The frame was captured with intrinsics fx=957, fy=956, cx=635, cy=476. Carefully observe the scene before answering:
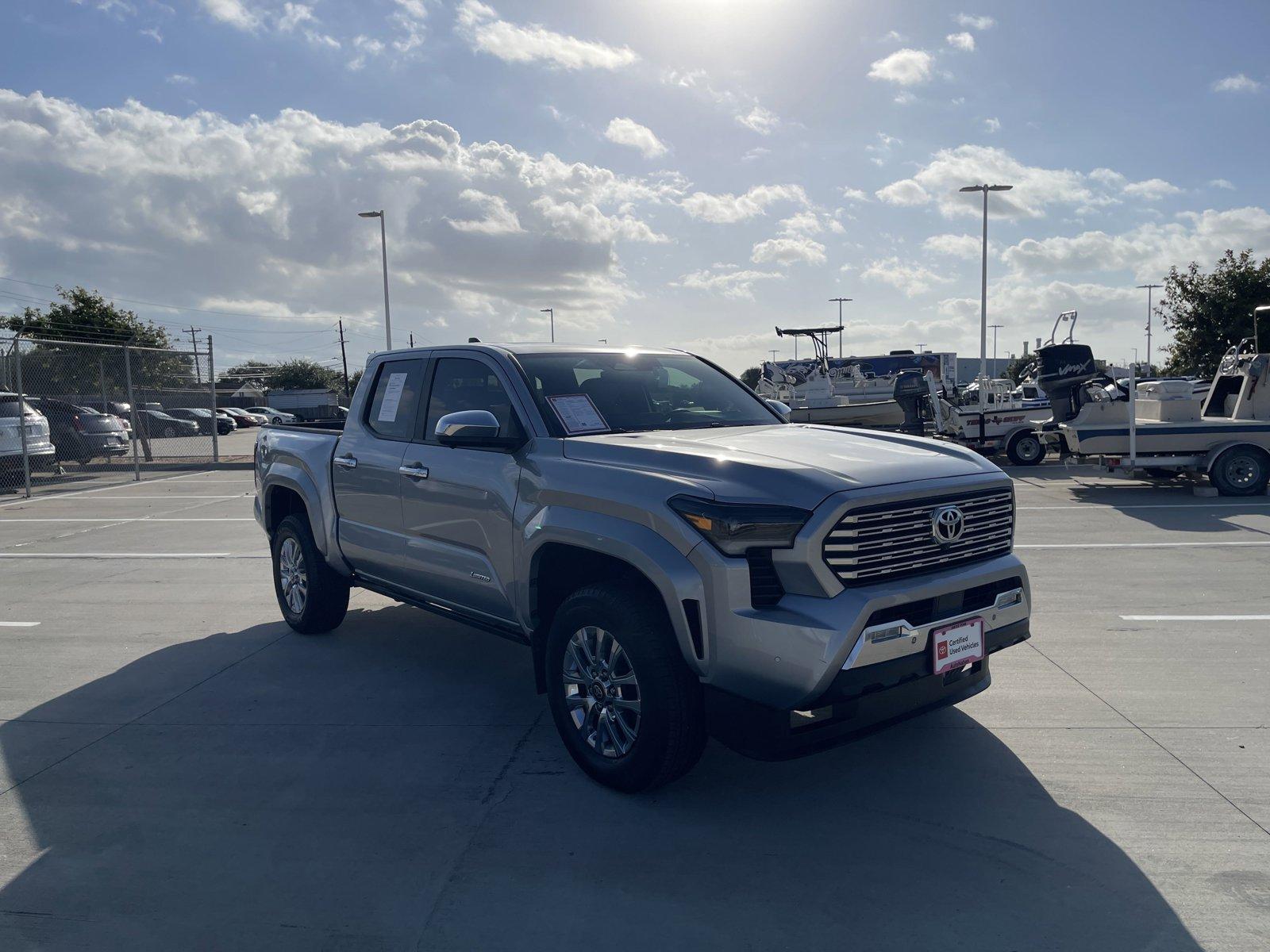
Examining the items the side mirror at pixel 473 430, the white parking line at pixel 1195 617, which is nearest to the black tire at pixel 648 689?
the side mirror at pixel 473 430

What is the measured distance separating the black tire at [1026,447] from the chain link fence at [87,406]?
1672 cm

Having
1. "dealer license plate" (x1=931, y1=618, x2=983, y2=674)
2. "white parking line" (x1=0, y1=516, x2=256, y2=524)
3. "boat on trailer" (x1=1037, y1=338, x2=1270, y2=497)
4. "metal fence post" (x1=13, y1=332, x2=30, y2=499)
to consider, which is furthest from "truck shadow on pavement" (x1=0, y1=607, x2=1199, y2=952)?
"metal fence post" (x1=13, y1=332, x2=30, y2=499)

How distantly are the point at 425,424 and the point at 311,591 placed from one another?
5.94 ft

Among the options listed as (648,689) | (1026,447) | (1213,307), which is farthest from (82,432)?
(1213,307)

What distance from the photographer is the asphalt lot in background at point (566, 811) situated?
3082 millimetres

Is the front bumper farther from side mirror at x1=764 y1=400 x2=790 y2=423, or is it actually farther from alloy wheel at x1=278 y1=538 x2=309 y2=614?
alloy wheel at x1=278 y1=538 x2=309 y2=614

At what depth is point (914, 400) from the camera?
20484 millimetres

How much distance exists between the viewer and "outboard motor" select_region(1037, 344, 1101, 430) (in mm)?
14812

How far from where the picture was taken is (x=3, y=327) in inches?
A: 1534

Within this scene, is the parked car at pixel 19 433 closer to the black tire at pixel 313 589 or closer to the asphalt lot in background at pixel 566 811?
the asphalt lot in background at pixel 566 811

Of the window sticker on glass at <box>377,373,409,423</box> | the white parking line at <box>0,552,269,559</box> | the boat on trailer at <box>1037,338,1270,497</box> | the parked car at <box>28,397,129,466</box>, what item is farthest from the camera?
the parked car at <box>28,397,129,466</box>

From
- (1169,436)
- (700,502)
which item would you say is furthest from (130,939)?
(1169,436)

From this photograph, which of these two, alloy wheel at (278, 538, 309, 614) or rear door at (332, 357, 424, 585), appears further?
alloy wheel at (278, 538, 309, 614)

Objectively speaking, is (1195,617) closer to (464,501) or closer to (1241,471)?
(464,501)
